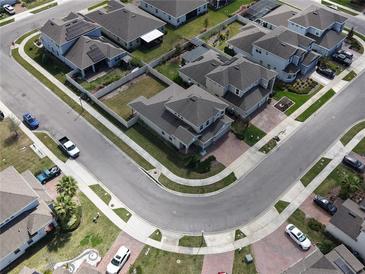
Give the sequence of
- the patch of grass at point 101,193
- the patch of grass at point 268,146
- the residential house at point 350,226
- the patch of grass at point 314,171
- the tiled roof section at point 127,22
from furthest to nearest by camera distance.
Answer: the tiled roof section at point 127,22 → the patch of grass at point 268,146 → the patch of grass at point 314,171 → the patch of grass at point 101,193 → the residential house at point 350,226

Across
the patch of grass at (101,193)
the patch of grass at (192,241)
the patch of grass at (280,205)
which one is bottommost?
the patch of grass at (192,241)

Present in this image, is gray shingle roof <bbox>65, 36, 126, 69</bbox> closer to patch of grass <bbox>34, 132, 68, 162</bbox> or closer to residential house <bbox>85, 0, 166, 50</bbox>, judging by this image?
residential house <bbox>85, 0, 166, 50</bbox>

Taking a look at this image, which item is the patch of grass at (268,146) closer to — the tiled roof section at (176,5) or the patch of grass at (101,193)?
the patch of grass at (101,193)

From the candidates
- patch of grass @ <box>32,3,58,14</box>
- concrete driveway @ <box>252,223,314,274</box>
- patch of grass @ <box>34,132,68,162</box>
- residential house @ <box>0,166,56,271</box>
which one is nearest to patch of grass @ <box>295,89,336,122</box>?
concrete driveway @ <box>252,223,314,274</box>

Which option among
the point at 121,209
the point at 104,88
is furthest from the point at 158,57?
the point at 121,209

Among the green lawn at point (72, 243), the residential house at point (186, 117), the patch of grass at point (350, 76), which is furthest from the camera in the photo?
the patch of grass at point (350, 76)

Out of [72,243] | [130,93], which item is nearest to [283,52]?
[130,93]

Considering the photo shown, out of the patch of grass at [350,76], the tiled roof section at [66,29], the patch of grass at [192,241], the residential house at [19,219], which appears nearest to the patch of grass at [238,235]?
the patch of grass at [192,241]
